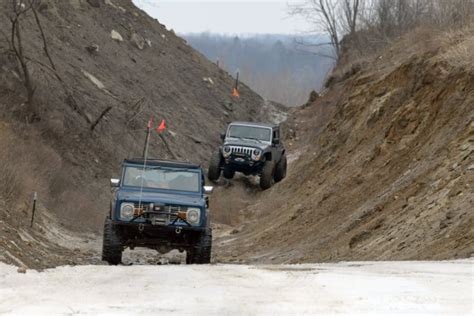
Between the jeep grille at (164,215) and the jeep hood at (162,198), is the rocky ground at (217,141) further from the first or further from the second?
the jeep grille at (164,215)

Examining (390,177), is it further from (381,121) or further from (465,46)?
(381,121)

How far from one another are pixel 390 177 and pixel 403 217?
14.1ft

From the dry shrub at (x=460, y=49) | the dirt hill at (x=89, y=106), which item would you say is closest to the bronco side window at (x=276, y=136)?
the dirt hill at (x=89, y=106)

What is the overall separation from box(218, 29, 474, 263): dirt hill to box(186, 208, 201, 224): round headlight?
2439mm

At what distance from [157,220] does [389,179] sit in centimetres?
677

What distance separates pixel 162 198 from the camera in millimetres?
14625

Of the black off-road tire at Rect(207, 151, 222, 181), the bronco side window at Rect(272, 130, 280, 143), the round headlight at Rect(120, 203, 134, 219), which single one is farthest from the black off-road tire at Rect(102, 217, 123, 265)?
the bronco side window at Rect(272, 130, 280, 143)

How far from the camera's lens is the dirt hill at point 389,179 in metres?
14.2

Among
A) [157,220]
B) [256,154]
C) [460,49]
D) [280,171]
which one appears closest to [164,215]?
[157,220]

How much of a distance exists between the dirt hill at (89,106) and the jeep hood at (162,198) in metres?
1.66

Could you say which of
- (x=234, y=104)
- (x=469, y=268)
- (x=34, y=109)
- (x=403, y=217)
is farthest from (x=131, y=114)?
(x=469, y=268)

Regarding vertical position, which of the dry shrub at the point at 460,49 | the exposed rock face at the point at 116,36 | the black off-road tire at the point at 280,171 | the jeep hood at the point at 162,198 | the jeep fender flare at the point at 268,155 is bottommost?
the jeep hood at the point at 162,198

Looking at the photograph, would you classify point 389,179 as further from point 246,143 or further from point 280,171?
point 280,171

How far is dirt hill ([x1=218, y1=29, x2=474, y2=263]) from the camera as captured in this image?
1425 centimetres
